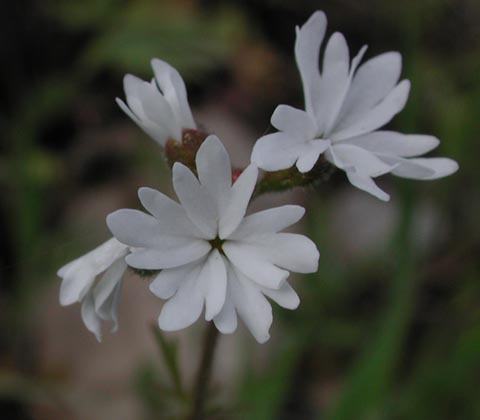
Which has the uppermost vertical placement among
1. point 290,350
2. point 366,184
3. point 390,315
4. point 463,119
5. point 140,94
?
point 463,119

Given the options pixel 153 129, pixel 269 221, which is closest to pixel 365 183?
pixel 269 221

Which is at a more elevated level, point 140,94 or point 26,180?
point 140,94

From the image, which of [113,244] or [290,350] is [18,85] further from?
[113,244]

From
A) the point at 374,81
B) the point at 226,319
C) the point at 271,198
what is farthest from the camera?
the point at 271,198

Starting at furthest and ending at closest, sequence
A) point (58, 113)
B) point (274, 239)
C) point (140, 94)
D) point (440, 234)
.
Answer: point (58, 113) < point (440, 234) < point (140, 94) < point (274, 239)

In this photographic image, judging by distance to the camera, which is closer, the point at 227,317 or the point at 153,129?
the point at 227,317

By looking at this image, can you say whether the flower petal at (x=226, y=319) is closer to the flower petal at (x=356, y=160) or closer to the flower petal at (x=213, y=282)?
the flower petal at (x=213, y=282)

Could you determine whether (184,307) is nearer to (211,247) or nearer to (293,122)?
(211,247)

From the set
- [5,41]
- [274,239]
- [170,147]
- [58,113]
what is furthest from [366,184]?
[5,41]
